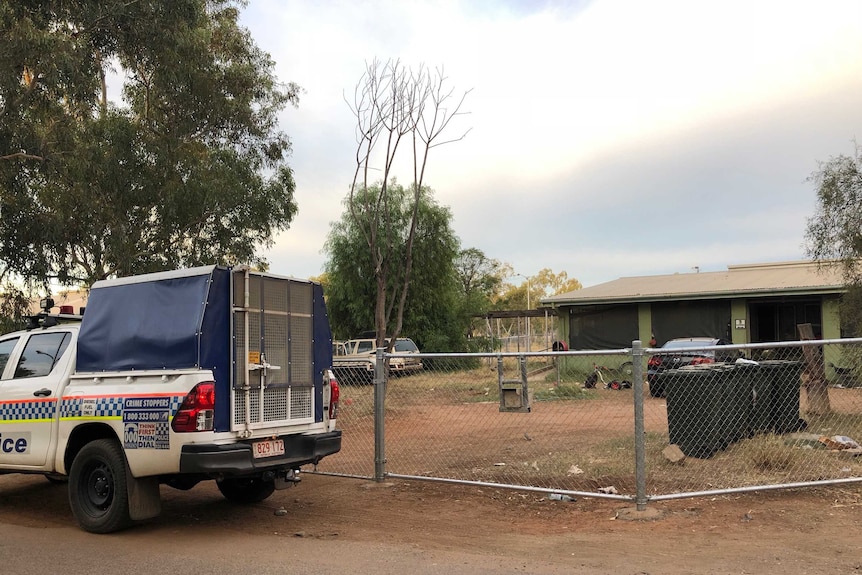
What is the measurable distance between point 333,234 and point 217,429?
25.4m

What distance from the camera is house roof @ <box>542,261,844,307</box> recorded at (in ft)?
73.1

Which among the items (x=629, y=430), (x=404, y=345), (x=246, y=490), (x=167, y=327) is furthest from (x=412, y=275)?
(x=167, y=327)

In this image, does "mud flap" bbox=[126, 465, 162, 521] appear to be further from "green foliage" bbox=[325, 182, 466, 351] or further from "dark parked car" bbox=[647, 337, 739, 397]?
"green foliage" bbox=[325, 182, 466, 351]

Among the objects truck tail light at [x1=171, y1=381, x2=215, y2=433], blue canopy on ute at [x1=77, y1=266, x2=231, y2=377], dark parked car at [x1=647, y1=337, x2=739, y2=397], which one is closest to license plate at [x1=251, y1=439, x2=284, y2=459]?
truck tail light at [x1=171, y1=381, x2=215, y2=433]

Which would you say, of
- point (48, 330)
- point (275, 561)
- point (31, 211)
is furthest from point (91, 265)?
point (275, 561)

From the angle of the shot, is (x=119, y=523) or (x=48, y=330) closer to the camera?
(x=119, y=523)

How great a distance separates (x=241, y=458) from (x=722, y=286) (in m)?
21.5

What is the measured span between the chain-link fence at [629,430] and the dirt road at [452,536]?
29 cm

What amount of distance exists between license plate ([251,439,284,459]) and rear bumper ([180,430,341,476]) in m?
0.04

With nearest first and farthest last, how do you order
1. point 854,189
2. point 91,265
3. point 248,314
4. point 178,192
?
point 248,314 → point 854,189 → point 178,192 → point 91,265

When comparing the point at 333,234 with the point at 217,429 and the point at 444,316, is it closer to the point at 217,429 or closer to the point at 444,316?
the point at 444,316

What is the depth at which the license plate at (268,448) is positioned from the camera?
617 cm

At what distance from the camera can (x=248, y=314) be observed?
634 cm

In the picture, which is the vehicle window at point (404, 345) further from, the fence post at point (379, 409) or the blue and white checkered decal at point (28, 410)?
the blue and white checkered decal at point (28, 410)
